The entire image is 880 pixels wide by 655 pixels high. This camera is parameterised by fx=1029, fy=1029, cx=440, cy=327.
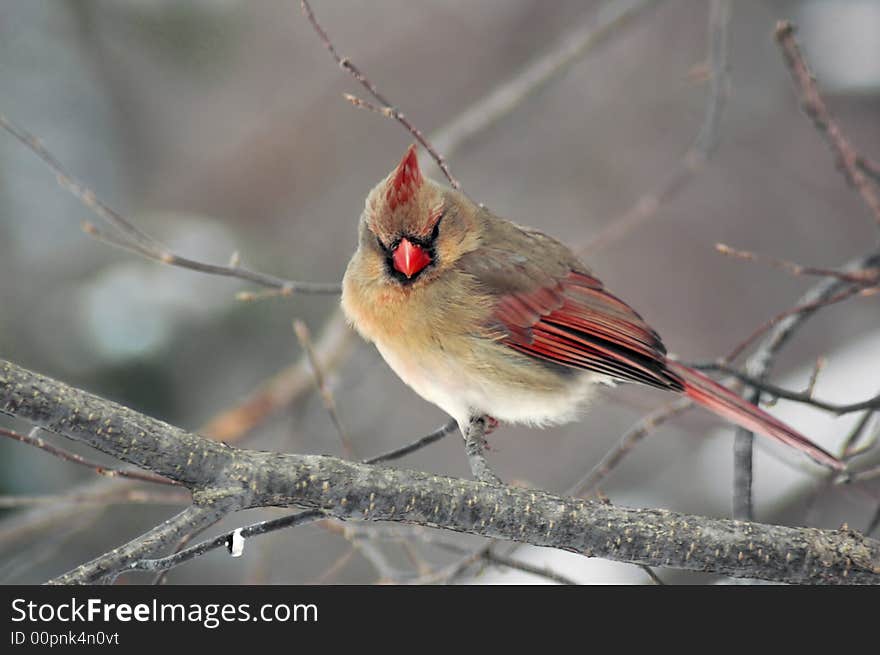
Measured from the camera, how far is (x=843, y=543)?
2299mm

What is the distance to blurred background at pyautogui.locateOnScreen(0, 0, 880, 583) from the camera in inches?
179

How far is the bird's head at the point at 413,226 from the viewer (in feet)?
10.1

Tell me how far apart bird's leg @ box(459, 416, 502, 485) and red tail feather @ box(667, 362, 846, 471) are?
2.07 ft

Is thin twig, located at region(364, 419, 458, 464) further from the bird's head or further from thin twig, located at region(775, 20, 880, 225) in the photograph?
thin twig, located at region(775, 20, 880, 225)

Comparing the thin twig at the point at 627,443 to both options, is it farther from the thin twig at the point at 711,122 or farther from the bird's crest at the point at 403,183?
the bird's crest at the point at 403,183

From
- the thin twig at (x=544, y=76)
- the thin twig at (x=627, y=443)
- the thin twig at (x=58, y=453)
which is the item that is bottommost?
the thin twig at (x=58, y=453)

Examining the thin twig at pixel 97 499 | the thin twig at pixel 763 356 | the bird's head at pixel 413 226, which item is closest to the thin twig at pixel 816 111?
the thin twig at pixel 763 356

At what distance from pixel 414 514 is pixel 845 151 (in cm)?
149

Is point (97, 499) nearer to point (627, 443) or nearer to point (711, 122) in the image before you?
point (627, 443)

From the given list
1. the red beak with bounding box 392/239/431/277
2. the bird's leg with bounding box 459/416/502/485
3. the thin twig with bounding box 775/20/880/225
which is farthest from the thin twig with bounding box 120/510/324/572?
the thin twig with bounding box 775/20/880/225

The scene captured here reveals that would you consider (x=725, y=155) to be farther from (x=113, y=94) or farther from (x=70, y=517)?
(x=70, y=517)
